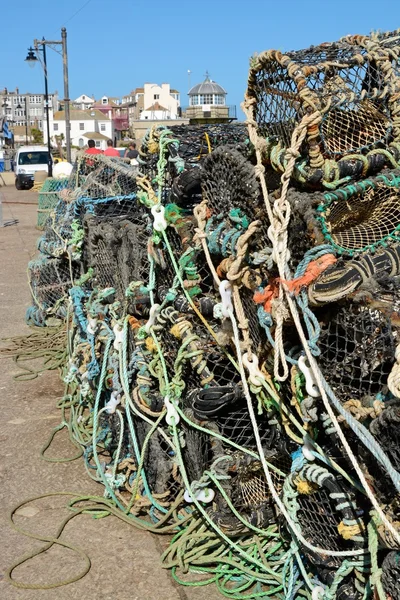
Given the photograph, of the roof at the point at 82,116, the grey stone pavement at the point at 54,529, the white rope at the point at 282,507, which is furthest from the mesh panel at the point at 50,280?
the roof at the point at 82,116

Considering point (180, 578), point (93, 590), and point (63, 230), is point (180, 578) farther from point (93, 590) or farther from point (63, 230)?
point (63, 230)

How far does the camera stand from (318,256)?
2191 mm

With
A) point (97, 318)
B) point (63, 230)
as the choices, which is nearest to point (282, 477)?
point (97, 318)

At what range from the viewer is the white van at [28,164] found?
26219mm

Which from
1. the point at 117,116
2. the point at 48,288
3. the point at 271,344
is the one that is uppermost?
the point at 117,116

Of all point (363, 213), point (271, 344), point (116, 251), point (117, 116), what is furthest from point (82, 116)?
point (271, 344)

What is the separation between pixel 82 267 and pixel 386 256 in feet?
9.98

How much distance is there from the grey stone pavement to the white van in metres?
22.0

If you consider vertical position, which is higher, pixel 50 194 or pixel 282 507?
pixel 50 194

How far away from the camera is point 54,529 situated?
10.3 feet

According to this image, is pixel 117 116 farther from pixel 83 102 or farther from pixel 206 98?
pixel 206 98

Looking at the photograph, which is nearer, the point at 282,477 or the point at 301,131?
the point at 301,131

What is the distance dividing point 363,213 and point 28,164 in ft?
85.1

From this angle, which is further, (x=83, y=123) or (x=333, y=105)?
(x=83, y=123)
